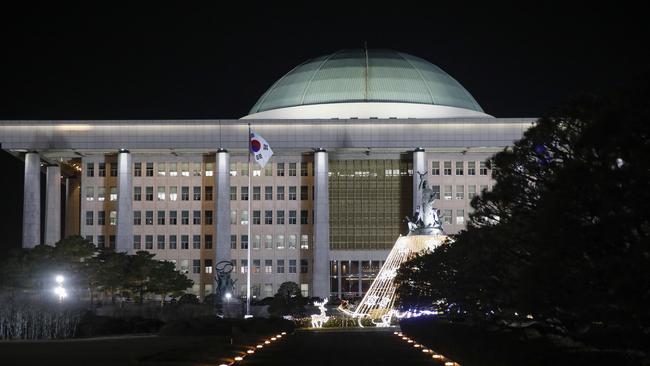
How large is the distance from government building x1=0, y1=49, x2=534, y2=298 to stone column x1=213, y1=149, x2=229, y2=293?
0.57 feet

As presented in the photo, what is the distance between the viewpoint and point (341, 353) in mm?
50094

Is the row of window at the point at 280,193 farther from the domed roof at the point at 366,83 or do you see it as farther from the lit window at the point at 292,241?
the domed roof at the point at 366,83

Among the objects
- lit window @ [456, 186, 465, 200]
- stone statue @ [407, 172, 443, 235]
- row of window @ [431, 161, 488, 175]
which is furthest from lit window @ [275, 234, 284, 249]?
stone statue @ [407, 172, 443, 235]

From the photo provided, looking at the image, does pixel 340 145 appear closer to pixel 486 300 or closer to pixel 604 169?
pixel 486 300

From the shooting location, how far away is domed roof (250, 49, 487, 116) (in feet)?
538

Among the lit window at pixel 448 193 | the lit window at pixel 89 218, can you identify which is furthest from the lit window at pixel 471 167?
the lit window at pixel 89 218

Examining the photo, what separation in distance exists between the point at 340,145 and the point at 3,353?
106 metres

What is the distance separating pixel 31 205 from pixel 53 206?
818 cm

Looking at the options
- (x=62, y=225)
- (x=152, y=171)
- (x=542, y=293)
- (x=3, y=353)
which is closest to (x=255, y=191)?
(x=152, y=171)

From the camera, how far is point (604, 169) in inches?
1045

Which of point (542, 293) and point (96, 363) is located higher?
point (542, 293)

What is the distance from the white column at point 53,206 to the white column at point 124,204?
9894 mm

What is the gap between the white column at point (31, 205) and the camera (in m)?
147

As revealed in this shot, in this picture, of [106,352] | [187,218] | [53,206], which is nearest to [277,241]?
[187,218]
